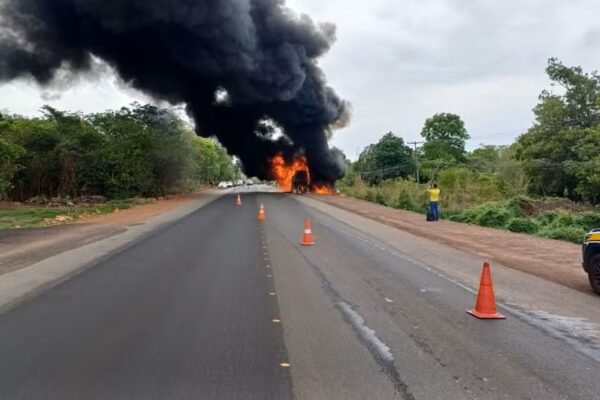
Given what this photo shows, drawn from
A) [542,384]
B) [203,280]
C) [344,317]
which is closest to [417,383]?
[542,384]

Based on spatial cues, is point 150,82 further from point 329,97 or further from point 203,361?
point 203,361

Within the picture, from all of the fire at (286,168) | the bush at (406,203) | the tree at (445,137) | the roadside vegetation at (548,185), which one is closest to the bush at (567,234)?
the roadside vegetation at (548,185)

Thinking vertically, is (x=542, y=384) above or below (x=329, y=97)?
below

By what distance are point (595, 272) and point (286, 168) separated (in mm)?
48664

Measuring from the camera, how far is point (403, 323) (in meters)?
6.65

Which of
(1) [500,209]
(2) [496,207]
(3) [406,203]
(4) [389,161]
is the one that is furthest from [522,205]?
(4) [389,161]

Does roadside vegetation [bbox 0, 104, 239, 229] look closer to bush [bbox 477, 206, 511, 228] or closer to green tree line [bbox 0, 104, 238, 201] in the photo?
green tree line [bbox 0, 104, 238, 201]

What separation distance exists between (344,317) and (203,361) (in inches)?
88.6

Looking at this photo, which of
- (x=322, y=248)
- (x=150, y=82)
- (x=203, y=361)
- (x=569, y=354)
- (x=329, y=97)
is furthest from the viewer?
(x=329, y=97)

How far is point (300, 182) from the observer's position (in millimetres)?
53906

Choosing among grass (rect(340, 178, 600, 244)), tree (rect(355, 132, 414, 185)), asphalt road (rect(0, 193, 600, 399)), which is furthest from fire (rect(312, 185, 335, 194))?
asphalt road (rect(0, 193, 600, 399))

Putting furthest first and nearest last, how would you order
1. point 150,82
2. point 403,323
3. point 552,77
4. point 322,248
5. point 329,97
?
1. point 329,97
2. point 150,82
3. point 552,77
4. point 322,248
5. point 403,323

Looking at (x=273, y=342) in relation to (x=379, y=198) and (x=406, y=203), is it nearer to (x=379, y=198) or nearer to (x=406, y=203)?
(x=406, y=203)

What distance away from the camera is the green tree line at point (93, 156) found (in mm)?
38688
